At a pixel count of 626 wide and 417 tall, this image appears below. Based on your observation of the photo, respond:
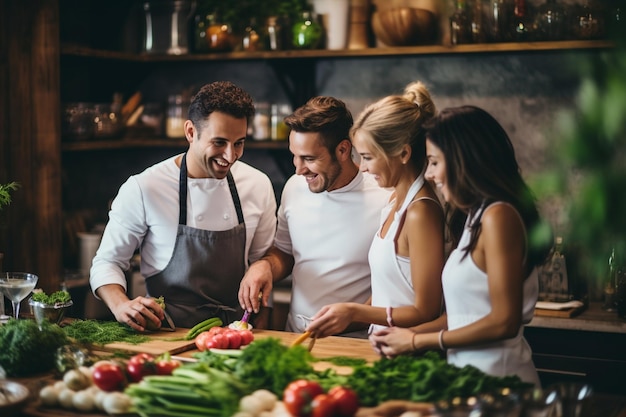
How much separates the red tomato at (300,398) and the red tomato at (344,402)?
0.17 ft

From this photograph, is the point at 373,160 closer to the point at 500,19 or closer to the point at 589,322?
the point at 589,322

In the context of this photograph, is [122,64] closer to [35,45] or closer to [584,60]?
[35,45]

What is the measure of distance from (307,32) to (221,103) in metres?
1.53

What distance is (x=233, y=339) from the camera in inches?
108

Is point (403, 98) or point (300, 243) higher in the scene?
point (403, 98)

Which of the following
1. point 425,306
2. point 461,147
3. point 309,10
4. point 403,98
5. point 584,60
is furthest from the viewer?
point 309,10

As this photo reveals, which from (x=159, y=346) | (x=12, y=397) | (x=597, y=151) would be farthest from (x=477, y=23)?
(x=597, y=151)

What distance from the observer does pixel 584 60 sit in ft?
3.43

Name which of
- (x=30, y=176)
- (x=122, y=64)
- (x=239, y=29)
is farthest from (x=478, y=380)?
(x=122, y=64)

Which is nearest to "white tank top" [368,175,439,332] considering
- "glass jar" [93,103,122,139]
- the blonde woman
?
the blonde woman

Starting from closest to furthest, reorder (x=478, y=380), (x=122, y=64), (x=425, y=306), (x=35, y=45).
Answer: (x=478, y=380) < (x=425, y=306) < (x=35, y=45) < (x=122, y=64)

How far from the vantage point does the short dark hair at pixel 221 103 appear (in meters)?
3.21

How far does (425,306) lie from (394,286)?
163 millimetres

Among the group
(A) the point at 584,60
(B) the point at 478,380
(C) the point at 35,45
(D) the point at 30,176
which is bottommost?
(B) the point at 478,380
